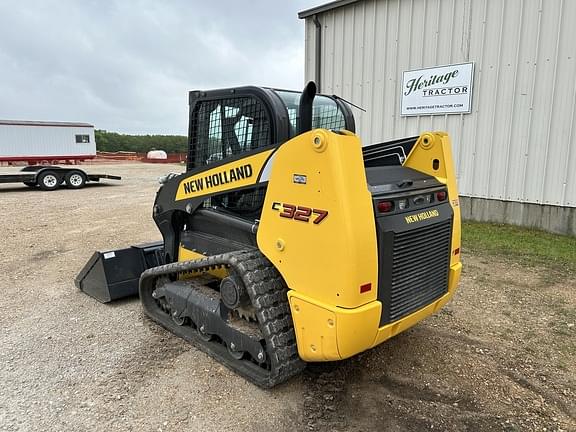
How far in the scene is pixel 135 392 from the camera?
304 centimetres

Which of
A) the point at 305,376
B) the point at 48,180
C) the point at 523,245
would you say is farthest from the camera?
the point at 48,180

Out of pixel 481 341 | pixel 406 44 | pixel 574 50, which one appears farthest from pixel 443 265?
pixel 406 44

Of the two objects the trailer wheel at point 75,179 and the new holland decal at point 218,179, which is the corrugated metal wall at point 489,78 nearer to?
the new holland decal at point 218,179

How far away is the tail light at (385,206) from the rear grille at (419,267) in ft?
0.53

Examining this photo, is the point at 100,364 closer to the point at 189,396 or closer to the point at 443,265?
the point at 189,396

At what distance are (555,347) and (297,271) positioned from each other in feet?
8.19

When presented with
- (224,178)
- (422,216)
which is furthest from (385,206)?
(224,178)

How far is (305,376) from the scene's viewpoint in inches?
128

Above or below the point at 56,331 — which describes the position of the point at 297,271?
above

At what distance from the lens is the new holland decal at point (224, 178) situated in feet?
10.3

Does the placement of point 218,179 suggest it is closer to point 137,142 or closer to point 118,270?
point 118,270

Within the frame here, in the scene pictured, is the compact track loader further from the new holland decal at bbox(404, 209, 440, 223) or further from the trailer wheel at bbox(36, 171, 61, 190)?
the trailer wheel at bbox(36, 171, 61, 190)

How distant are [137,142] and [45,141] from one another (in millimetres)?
31335

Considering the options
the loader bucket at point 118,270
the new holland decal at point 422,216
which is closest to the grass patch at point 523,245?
the new holland decal at point 422,216
